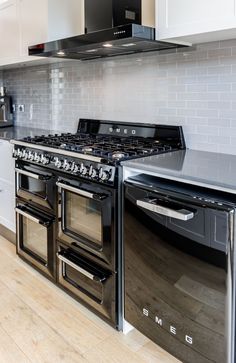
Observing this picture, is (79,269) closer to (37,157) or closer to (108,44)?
(37,157)

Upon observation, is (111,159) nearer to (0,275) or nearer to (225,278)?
(225,278)

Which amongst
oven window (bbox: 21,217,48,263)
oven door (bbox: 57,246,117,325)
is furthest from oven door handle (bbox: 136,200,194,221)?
oven window (bbox: 21,217,48,263)

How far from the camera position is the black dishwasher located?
1.38m

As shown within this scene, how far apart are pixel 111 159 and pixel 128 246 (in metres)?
0.45

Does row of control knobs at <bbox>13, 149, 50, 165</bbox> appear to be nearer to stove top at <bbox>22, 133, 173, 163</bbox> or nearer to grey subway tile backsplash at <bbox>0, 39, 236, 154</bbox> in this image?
stove top at <bbox>22, 133, 173, 163</bbox>

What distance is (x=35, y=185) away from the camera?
8.16ft

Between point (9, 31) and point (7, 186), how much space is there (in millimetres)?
1392

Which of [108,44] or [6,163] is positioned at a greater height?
[108,44]

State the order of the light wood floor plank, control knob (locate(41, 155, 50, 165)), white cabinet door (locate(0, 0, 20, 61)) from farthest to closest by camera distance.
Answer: white cabinet door (locate(0, 0, 20, 61))
control knob (locate(41, 155, 50, 165))
the light wood floor plank

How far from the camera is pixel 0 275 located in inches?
103

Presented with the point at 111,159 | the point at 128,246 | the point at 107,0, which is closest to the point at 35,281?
the point at 128,246

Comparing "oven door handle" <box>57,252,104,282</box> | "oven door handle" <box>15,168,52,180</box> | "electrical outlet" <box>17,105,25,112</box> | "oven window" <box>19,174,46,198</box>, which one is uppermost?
"electrical outlet" <box>17,105,25,112</box>

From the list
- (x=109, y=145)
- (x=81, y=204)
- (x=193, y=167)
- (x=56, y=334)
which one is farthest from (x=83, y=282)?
(x=193, y=167)

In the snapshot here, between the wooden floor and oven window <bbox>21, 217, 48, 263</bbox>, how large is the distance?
229mm
